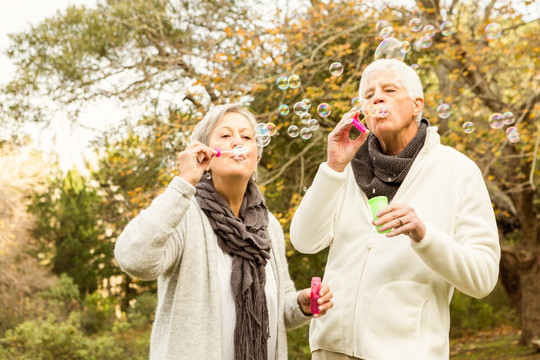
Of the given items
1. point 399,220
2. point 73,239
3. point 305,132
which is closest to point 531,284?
point 305,132

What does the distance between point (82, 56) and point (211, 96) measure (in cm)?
252

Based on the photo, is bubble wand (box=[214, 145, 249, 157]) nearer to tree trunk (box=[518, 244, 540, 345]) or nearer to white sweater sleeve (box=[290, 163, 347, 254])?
white sweater sleeve (box=[290, 163, 347, 254])

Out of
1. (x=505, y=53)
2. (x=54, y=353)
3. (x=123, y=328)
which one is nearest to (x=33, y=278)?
(x=123, y=328)

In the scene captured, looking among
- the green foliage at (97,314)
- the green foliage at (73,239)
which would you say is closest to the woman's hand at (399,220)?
the green foliage at (97,314)

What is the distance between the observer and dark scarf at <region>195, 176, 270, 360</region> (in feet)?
6.73

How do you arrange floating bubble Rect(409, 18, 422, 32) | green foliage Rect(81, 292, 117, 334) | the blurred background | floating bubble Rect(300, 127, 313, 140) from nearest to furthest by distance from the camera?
1. floating bubble Rect(300, 127, 313, 140)
2. floating bubble Rect(409, 18, 422, 32)
3. the blurred background
4. green foliage Rect(81, 292, 117, 334)

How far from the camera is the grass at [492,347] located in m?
9.14

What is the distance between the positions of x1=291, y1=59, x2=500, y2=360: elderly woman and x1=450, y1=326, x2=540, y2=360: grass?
7407 mm

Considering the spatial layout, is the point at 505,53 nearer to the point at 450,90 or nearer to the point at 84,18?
the point at 450,90

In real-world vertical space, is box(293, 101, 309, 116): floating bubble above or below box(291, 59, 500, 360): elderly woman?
above

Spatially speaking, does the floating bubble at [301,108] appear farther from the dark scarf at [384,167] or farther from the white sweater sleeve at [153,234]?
the white sweater sleeve at [153,234]

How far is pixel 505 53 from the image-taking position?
730 centimetres

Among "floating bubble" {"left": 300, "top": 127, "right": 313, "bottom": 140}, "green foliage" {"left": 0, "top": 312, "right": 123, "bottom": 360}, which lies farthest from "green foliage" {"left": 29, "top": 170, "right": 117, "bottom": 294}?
"floating bubble" {"left": 300, "top": 127, "right": 313, "bottom": 140}

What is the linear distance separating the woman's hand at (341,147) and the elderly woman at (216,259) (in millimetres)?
283
